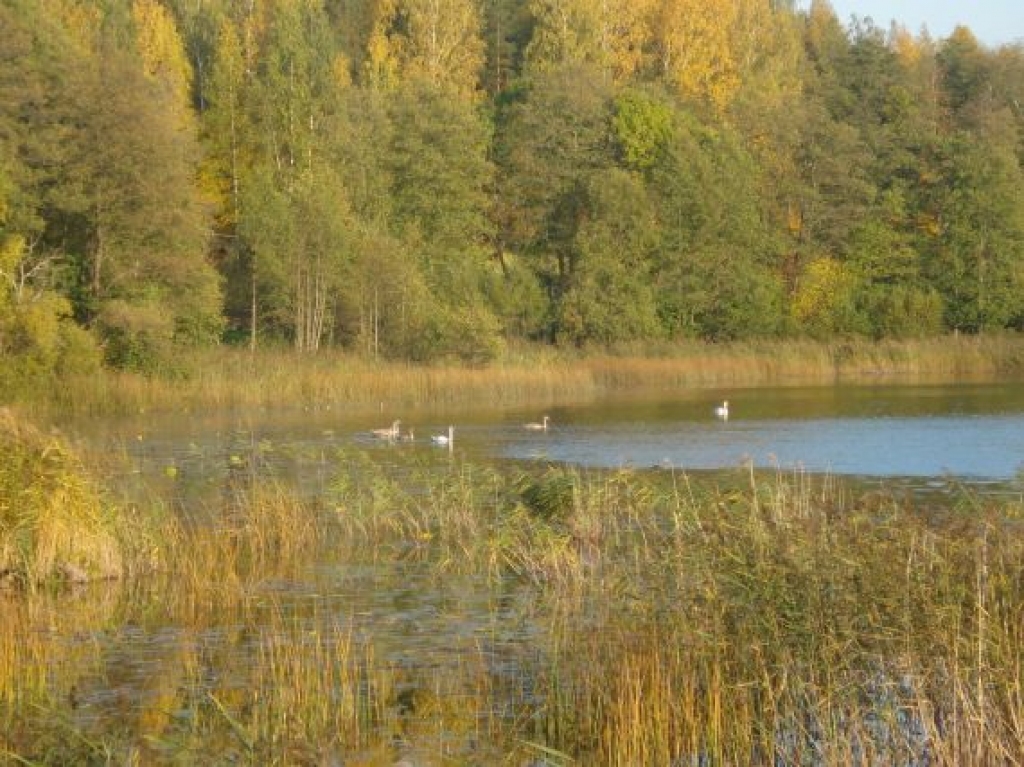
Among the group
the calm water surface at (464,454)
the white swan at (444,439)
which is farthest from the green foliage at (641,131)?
the white swan at (444,439)

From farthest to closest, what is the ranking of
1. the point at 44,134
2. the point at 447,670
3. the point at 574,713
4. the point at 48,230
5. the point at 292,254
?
the point at 292,254 → the point at 48,230 → the point at 44,134 → the point at 447,670 → the point at 574,713

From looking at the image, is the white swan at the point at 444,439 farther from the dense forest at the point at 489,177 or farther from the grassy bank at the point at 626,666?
the grassy bank at the point at 626,666

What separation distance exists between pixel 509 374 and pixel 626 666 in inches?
1357

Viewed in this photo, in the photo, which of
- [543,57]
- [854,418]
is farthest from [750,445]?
[543,57]

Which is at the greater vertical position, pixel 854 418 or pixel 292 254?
pixel 292 254

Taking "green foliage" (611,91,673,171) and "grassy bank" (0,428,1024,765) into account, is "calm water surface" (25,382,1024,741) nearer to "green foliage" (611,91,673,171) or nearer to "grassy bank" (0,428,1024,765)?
"grassy bank" (0,428,1024,765)

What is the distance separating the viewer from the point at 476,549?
15.2 m

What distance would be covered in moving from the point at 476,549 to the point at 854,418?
2194 centimetres

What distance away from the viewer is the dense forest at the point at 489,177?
40.8 meters

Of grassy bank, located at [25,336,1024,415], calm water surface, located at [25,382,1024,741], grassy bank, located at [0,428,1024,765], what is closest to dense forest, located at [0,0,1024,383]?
grassy bank, located at [25,336,1024,415]

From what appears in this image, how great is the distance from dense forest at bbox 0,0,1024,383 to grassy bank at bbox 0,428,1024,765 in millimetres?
26752

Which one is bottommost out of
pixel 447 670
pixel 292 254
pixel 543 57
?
pixel 447 670

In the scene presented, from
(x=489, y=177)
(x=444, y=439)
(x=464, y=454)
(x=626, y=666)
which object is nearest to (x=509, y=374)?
(x=444, y=439)

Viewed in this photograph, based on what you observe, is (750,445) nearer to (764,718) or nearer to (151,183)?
(151,183)
